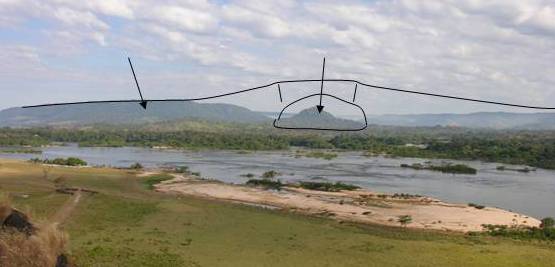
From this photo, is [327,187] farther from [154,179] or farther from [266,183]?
[154,179]

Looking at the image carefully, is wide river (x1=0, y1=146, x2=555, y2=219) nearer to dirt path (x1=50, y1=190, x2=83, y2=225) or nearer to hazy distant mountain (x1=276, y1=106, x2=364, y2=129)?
hazy distant mountain (x1=276, y1=106, x2=364, y2=129)

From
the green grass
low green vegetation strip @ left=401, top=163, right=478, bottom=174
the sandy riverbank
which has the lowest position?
the green grass

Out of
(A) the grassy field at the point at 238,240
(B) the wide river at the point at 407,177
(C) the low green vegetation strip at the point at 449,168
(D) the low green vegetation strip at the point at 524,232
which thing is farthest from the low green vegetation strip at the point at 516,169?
(A) the grassy field at the point at 238,240

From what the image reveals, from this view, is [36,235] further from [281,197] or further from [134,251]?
[281,197]

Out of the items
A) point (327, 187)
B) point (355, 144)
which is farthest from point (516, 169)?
point (355, 144)

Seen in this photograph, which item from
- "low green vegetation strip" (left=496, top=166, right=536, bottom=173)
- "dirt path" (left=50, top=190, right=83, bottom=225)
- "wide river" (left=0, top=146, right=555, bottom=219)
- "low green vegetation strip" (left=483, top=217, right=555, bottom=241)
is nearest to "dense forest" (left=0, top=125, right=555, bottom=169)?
"low green vegetation strip" (left=496, top=166, right=536, bottom=173)

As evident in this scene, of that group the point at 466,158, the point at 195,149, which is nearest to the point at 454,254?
the point at 466,158
